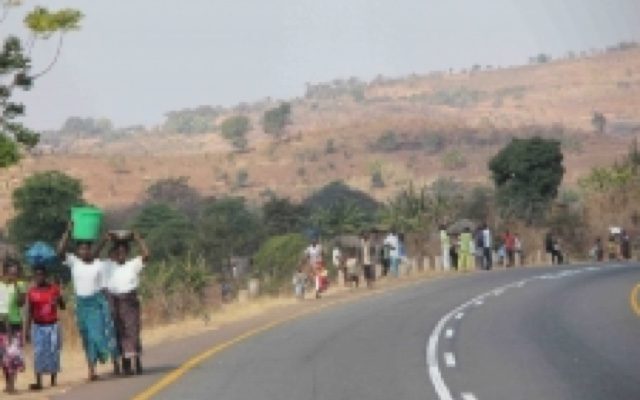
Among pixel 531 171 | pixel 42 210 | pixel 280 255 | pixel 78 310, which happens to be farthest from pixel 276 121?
pixel 78 310

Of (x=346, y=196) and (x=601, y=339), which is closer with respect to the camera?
(x=601, y=339)

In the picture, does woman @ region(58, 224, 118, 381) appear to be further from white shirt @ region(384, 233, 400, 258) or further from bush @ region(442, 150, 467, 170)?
bush @ region(442, 150, 467, 170)

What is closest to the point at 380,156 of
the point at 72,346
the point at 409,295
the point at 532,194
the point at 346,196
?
the point at 346,196

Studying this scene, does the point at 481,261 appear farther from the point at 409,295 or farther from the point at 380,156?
the point at 380,156

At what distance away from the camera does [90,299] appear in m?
17.0

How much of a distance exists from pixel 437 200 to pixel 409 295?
30454 millimetres

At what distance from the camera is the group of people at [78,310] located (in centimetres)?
1672

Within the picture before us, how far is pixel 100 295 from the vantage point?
17078 mm

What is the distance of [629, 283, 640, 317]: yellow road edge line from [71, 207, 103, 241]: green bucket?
12.8 metres

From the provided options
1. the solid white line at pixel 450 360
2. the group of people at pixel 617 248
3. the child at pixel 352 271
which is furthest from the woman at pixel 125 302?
the group of people at pixel 617 248

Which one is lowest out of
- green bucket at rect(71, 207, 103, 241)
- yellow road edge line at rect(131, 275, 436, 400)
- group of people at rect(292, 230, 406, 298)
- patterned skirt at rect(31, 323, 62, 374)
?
yellow road edge line at rect(131, 275, 436, 400)

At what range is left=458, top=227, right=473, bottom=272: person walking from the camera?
48888 mm

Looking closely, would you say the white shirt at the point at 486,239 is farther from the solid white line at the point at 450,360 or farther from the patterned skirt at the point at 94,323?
the patterned skirt at the point at 94,323

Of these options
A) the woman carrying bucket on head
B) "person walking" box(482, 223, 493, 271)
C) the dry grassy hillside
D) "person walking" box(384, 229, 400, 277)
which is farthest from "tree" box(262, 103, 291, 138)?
the woman carrying bucket on head
